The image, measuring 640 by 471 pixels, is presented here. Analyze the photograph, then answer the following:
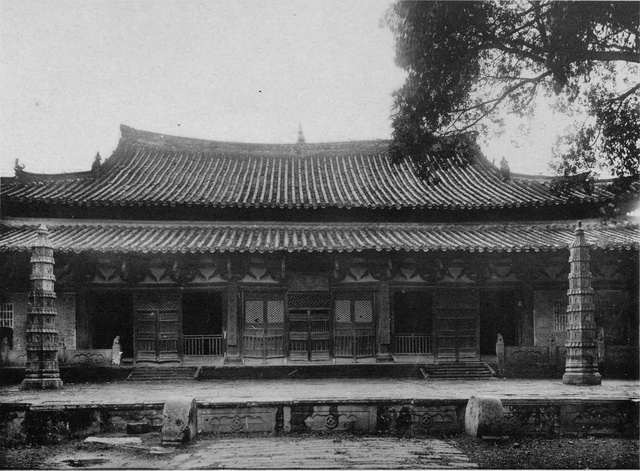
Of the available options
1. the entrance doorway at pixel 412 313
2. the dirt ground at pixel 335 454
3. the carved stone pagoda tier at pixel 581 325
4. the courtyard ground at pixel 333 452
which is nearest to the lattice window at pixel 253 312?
the entrance doorway at pixel 412 313

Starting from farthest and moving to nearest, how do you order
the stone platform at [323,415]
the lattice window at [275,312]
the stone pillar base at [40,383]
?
the lattice window at [275,312] → the stone pillar base at [40,383] → the stone platform at [323,415]

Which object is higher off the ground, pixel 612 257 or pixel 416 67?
pixel 416 67

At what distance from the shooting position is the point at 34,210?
61.1 ft

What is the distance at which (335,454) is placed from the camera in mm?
8930

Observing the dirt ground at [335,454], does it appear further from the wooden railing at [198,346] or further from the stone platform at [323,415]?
the wooden railing at [198,346]

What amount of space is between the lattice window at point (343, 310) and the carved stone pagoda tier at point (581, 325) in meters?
6.51

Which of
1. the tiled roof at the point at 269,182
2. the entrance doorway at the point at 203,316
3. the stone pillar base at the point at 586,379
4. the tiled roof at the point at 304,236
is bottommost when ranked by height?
the stone pillar base at the point at 586,379

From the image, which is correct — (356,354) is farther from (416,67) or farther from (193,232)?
(416,67)

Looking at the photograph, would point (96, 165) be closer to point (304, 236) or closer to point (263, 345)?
point (304, 236)

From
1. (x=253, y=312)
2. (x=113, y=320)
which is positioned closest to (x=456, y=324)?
(x=253, y=312)

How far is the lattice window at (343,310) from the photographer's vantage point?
18.2 meters

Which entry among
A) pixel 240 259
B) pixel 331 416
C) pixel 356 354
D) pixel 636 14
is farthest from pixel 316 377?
pixel 636 14

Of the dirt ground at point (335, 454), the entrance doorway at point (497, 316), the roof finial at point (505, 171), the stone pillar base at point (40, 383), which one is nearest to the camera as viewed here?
the dirt ground at point (335, 454)

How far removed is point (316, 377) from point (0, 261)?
925 cm
